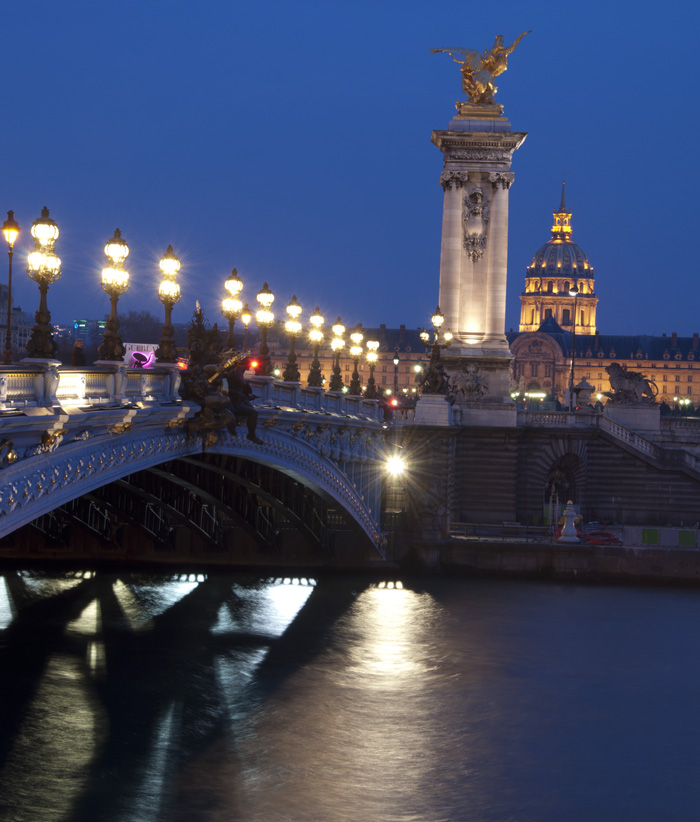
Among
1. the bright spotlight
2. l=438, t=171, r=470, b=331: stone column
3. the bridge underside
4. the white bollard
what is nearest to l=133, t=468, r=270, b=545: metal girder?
the bridge underside

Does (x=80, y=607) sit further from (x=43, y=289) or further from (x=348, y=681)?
(x=43, y=289)

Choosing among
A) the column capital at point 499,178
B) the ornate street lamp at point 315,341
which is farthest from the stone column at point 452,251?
the ornate street lamp at point 315,341

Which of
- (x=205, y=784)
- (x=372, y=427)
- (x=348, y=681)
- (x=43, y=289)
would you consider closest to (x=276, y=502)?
(x=372, y=427)

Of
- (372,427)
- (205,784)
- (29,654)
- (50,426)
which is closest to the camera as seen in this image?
(50,426)

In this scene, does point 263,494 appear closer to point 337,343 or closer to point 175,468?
point 175,468

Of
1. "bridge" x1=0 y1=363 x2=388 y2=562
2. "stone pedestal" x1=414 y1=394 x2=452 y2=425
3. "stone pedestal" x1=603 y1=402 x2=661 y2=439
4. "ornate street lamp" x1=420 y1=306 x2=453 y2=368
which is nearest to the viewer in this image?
"bridge" x1=0 y1=363 x2=388 y2=562

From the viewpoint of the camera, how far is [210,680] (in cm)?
3033

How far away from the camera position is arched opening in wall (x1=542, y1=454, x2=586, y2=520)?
55.9m

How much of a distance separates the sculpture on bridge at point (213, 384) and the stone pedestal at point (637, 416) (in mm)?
34205

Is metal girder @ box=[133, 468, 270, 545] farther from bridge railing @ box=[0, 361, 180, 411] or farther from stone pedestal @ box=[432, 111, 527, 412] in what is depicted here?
stone pedestal @ box=[432, 111, 527, 412]

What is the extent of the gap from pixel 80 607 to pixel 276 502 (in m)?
6.21

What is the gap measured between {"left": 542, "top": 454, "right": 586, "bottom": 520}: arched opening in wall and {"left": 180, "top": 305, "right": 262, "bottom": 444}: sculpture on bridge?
3020 cm

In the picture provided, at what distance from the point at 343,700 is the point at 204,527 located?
1397cm

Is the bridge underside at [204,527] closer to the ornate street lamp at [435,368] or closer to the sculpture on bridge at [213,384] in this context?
the ornate street lamp at [435,368]
